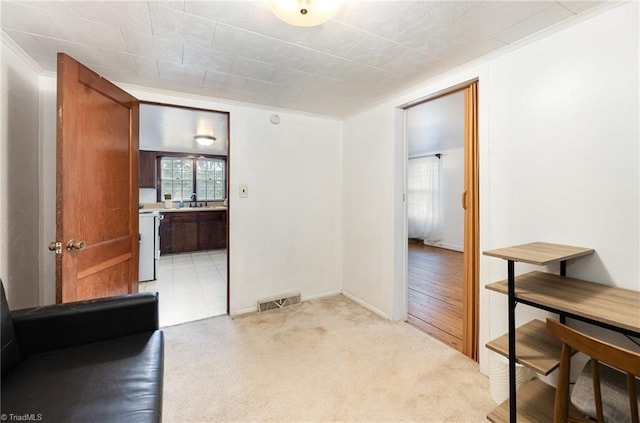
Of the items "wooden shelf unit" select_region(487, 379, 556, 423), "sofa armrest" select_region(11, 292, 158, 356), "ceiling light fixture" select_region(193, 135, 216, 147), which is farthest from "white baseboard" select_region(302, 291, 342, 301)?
"ceiling light fixture" select_region(193, 135, 216, 147)

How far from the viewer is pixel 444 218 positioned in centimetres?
635

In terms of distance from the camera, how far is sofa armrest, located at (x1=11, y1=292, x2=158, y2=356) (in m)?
1.28

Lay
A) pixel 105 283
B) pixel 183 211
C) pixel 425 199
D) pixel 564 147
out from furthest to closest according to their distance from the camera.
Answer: pixel 425 199, pixel 183 211, pixel 105 283, pixel 564 147

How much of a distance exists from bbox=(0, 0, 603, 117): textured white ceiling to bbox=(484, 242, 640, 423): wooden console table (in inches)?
46.3

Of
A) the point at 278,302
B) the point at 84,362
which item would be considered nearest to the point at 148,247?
the point at 278,302

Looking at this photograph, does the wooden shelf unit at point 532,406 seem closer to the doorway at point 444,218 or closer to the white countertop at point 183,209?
the doorway at point 444,218

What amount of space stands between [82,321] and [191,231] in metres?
4.65

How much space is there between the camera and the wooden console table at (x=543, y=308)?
107cm

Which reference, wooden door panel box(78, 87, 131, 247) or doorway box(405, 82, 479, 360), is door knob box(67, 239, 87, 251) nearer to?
wooden door panel box(78, 87, 131, 247)

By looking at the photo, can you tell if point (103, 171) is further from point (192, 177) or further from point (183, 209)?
point (192, 177)

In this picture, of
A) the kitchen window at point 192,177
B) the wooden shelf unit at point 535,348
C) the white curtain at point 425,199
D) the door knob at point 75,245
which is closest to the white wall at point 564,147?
the wooden shelf unit at point 535,348

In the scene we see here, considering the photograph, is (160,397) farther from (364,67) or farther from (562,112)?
(562,112)

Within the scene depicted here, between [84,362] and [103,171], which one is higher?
[103,171]

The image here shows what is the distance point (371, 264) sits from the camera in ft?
9.50
